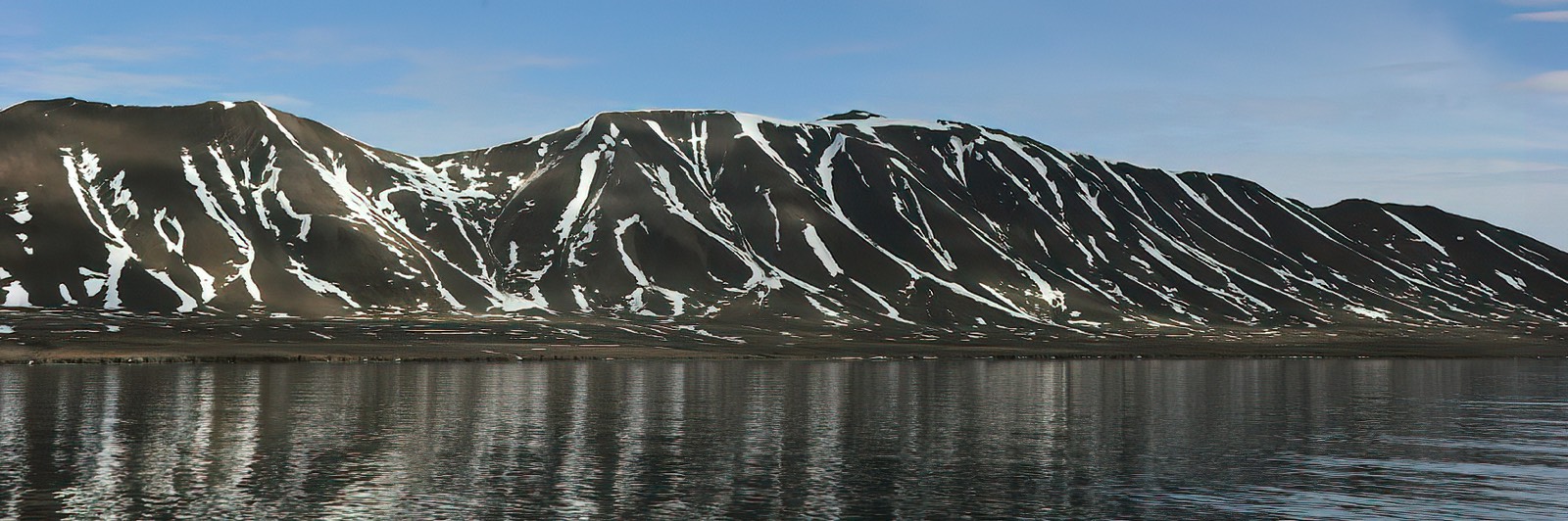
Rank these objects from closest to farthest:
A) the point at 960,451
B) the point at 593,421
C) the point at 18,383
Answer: the point at 960,451 < the point at 593,421 < the point at 18,383

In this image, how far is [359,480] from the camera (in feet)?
162

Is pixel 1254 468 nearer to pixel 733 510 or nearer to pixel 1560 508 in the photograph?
pixel 1560 508

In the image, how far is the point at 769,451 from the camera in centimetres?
6066

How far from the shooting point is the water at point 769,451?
43844 millimetres

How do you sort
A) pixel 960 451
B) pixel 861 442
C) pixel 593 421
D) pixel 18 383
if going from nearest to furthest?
pixel 960 451, pixel 861 442, pixel 593 421, pixel 18 383

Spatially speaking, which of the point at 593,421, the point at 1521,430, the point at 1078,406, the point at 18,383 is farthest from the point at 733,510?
the point at 18,383

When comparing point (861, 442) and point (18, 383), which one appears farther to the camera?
point (18, 383)

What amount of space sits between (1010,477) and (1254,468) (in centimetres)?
1038

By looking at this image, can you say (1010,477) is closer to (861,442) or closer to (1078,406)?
(861,442)

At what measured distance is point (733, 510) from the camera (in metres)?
42.4

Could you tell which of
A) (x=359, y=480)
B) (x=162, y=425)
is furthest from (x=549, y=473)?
(x=162, y=425)

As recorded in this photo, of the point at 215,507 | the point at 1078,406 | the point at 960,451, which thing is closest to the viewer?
the point at 215,507

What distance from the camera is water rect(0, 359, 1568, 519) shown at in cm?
4384

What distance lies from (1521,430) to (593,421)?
46.9 m
